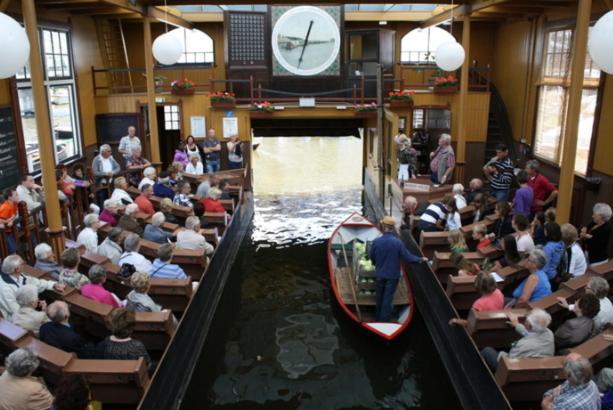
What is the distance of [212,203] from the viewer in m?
10.8

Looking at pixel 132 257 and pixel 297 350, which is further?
pixel 297 350

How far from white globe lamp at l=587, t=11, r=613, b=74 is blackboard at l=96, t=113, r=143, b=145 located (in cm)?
1111

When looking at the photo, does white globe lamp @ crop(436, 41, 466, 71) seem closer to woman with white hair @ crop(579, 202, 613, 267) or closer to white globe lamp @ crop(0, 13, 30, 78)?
woman with white hair @ crop(579, 202, 613, 267)

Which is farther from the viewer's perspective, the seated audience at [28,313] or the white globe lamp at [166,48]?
the white globe lamp at [166,48]

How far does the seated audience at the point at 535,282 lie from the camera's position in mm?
5996

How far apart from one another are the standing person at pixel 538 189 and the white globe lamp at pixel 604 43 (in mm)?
3949

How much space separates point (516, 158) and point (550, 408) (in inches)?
386

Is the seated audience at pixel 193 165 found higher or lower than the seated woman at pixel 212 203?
higher

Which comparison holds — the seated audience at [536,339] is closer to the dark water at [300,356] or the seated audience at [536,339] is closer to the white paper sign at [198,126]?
the dark water at [300,356]

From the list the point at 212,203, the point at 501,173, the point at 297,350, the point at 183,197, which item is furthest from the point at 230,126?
the point at 297,350

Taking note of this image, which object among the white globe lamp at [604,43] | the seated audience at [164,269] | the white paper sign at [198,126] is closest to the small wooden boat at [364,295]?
the seated audience at [164,269]

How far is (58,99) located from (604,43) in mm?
10591

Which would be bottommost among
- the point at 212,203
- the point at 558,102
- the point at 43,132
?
the point at 212,203

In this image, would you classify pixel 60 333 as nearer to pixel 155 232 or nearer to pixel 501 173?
pixel 155 232
